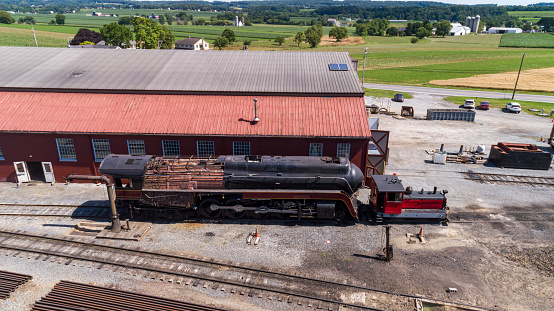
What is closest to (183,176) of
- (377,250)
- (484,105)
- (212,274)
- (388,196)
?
(212,274)

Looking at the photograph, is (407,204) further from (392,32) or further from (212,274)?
(392,32)

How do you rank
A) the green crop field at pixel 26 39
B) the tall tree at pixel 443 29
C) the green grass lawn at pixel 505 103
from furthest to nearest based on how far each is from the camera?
the tall tree at pixel 443 29, the green crop field at pixel 26 39, the green grass lawn at pixel 505 103

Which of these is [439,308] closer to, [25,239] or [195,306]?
[195,306]

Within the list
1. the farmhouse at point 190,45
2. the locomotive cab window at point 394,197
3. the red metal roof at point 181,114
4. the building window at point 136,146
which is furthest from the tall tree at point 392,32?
the building window at point 136,146

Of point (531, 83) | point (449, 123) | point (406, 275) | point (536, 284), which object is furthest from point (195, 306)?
point (531, 83)

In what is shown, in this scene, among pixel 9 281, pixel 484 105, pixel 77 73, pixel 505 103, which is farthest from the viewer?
pixel 505 103

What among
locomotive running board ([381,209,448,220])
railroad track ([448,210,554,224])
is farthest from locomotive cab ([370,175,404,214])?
railroad track ([448,210,554,224])

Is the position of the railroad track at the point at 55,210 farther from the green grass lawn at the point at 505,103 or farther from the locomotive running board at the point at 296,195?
the green grass lawn at the point at 505,103

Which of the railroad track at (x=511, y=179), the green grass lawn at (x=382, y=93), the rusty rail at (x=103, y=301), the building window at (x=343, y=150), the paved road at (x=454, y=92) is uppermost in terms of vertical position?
the building window at (x=343, y=150)
